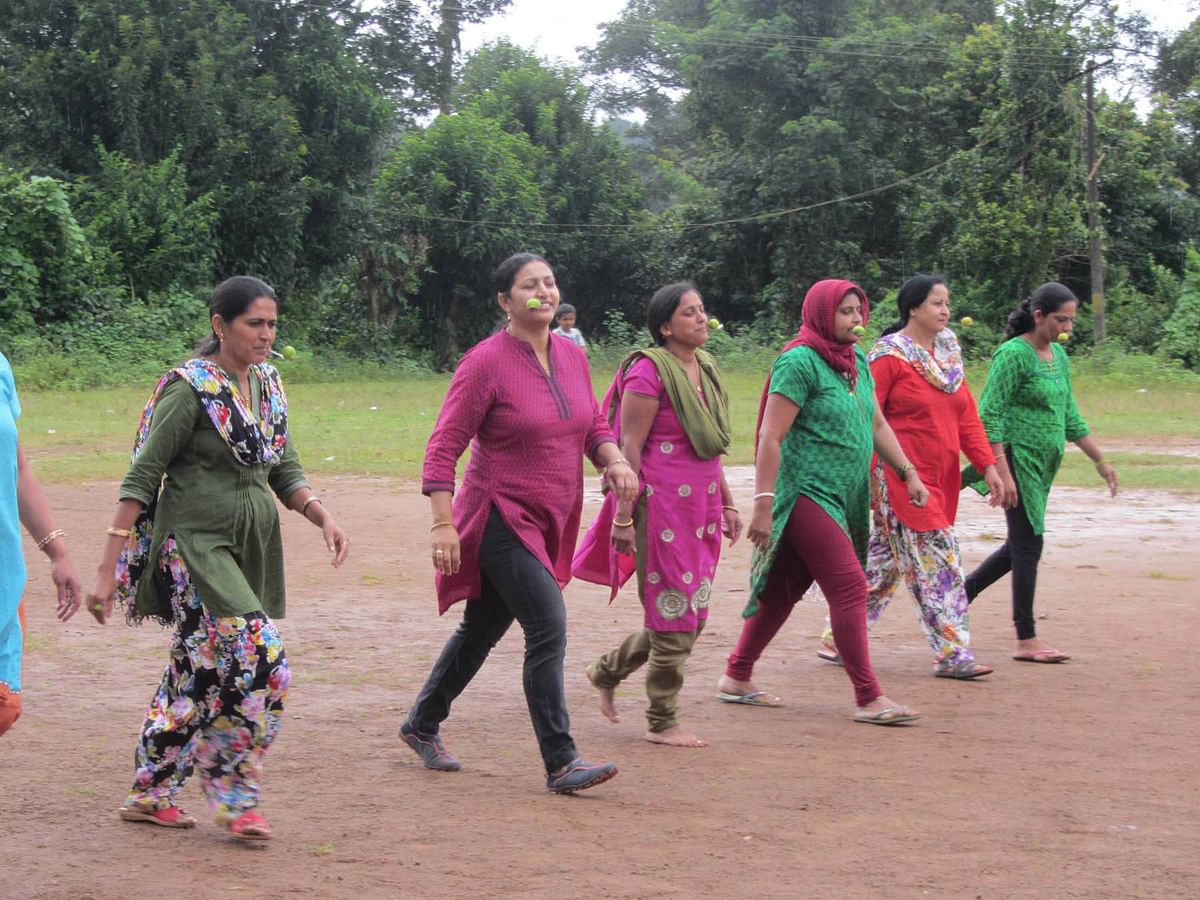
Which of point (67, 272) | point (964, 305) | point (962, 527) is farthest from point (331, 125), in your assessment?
point (962, 527)

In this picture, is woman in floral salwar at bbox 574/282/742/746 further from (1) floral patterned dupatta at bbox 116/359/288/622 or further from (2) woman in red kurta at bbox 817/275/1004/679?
(1) floral patterned dupatta at bbox 116/359/288/622

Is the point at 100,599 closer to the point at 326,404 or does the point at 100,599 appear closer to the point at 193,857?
the point at 193,857

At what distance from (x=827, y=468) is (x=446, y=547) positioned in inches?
70.7

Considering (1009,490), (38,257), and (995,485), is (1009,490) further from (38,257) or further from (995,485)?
(38,257)

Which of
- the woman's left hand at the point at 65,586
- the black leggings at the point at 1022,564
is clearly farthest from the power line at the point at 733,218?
the woman's left hand at the point at 65,586

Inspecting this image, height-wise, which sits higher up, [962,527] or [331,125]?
[331,125]

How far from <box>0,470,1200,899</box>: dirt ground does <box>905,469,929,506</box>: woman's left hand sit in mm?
876

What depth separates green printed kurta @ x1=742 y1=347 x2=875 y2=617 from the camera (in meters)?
5.71

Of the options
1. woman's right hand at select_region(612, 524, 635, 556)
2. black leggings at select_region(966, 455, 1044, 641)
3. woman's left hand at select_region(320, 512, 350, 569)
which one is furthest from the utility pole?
woman's left hand at select_region(320, 512, 350, 569)

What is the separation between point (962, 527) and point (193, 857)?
8.27m

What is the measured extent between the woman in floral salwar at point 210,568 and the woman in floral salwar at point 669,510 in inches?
60.4

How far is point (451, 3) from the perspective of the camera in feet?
135

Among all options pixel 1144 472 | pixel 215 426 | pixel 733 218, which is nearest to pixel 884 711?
pixel 215 426

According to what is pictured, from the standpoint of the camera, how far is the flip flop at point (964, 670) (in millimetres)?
6539
